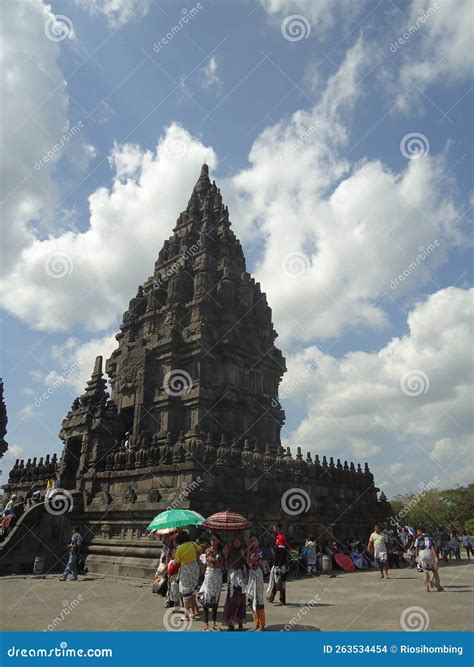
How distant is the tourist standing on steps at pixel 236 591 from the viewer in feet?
30.9

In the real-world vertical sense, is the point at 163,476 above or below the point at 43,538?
above

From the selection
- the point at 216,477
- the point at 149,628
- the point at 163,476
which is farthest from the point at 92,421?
the point at 149,628

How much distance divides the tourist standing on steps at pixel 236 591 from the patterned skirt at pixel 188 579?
3.90ft

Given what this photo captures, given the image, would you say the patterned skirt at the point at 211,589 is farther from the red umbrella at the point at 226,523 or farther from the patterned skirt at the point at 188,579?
the red umbrella at the point at 226,523

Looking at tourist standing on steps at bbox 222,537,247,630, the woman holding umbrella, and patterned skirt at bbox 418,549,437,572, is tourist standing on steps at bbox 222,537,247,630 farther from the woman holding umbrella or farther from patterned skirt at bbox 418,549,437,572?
patterned skirt at bbox 418,549,437,572

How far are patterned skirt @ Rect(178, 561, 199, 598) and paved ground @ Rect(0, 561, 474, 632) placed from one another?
1.99 ft

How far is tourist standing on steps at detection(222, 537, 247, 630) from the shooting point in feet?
30.9

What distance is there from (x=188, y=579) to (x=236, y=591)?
1537mm

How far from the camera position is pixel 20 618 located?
10695mm

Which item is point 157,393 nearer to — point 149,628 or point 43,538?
point 43,538

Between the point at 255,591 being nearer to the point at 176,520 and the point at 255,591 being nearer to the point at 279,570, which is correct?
the point at 279,570

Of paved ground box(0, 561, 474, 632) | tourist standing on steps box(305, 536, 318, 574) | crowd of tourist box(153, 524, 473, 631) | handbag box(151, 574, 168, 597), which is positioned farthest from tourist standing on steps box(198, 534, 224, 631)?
tourist standing on steps box(305, 536, 318, 574)

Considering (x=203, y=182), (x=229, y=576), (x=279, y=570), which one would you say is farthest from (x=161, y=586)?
(x=203, y=182)
